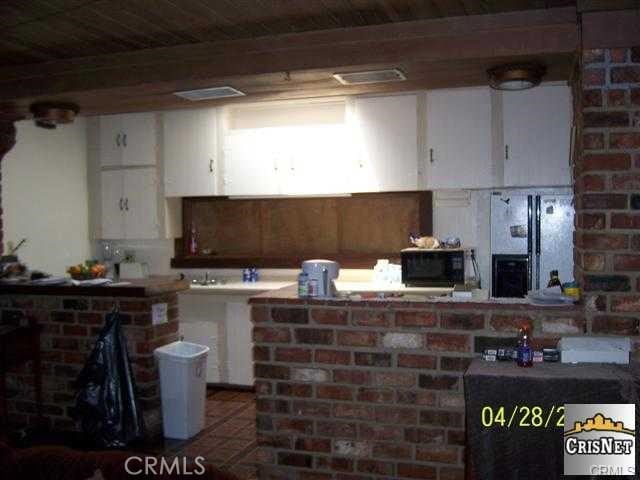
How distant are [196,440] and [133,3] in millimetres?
2661

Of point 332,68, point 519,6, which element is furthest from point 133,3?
point 519,6

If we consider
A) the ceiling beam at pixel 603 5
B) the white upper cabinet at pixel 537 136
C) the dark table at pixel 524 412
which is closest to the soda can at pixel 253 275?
the white upper cabinet at pixel 537 136

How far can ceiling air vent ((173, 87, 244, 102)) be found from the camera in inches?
139

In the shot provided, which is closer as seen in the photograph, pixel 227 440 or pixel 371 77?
pixel 371 77

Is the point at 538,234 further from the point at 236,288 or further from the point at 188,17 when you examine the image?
the point at 188,17

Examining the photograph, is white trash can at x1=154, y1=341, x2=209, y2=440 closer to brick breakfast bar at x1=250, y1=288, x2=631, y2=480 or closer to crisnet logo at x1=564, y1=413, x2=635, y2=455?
brick breakfast bar at x1=250, y1=288, x2=631, y2=480

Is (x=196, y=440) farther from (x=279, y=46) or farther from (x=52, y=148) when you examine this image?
(x=52, y=148)

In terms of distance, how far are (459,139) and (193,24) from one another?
2.44m

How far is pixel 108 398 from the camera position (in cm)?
356

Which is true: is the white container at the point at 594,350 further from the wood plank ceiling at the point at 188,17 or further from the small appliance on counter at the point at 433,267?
the small appliance on counter at the point at 433,267

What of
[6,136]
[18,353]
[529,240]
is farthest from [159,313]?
[529,240]

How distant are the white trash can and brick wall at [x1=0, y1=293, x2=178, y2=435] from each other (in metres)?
0.07

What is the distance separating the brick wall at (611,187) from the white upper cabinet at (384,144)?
2.17 meters

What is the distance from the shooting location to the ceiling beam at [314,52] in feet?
9.08
